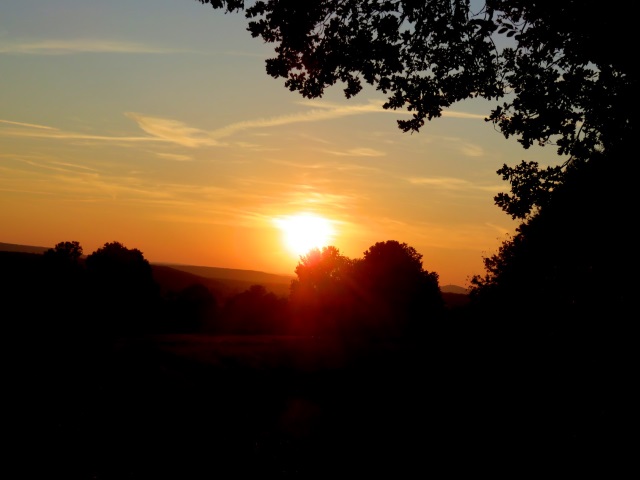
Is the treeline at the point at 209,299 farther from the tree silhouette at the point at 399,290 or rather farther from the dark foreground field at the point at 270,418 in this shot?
the dark foreground field at the point at 270,418

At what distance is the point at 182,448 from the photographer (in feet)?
51.2

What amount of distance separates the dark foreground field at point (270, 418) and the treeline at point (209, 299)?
35.9 meters

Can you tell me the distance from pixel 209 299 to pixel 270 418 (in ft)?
245

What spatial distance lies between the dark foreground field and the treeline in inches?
1414

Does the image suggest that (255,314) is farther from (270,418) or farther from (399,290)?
(270,418)

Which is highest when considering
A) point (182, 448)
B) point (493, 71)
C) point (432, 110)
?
point (493, 71)

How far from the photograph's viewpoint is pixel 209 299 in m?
94.4

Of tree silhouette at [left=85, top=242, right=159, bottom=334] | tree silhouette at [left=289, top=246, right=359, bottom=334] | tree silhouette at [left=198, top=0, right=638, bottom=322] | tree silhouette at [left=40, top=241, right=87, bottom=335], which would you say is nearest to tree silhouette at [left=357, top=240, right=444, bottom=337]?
tree silhouette at [left=289, top=246, right=359, bottom=334]

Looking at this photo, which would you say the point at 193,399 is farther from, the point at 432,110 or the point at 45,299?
the point at 45,299

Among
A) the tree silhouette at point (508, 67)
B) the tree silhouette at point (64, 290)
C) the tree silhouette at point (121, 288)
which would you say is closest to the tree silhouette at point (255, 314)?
the tree silhouette at point (121, 288)

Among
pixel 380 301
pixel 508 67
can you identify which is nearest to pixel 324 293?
pixel 380 301

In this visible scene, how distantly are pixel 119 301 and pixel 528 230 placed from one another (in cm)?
4928

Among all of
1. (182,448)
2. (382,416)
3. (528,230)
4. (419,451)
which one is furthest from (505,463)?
(528,230)

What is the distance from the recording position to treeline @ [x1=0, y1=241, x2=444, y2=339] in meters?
66.3
